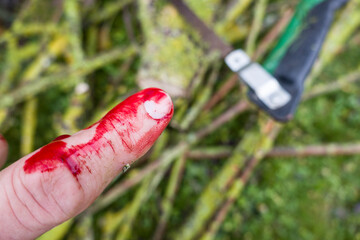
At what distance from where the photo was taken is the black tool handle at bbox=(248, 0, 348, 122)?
5.50 feet

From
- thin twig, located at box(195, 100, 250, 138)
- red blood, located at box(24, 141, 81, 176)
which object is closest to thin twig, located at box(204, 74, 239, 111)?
thin twig, located at box(195, 100, 250, 138)

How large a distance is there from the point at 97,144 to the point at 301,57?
137 centimetres

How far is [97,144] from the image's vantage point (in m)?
0.91

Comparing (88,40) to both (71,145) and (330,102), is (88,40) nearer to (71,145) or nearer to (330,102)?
(71,145)

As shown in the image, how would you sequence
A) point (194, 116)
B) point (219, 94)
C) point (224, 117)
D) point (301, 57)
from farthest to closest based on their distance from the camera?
point (219, 94), point (224, 117), point (194, 116), point (301, 57)

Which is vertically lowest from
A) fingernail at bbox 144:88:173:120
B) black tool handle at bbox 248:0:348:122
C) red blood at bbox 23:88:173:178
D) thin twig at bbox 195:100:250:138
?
thin twig at bbox 195:100:250:138

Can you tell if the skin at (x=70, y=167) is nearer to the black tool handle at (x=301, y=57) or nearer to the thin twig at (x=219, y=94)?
the black tool handle at (x=301, y=57)

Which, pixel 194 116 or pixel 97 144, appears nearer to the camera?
pixel 97 144

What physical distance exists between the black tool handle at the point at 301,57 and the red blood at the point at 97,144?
3.07 feet

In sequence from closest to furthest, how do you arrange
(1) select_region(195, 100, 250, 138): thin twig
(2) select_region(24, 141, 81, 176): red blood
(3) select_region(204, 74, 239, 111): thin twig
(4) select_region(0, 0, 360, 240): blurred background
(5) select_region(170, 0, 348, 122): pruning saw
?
(2) select_region(24, 141, 81, 176): red blood, (5) select_region(170, 0, 348, 122): pruning saw, (4) select_region(0, 0, 360, 240): blurred background, (1) select_region(195, 100, 250, 138): thin twig, (3) select_region(204, 74, 239, 111): thin twig

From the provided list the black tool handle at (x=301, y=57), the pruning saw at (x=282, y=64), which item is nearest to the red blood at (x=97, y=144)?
the pruning saw at (x=282, y=64)

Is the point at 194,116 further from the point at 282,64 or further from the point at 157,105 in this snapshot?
the point at 157,105

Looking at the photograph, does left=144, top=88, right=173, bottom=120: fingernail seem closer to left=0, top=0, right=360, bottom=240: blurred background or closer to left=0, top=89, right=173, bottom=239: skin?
left=0, top=89, right=173, bottom=239: skin

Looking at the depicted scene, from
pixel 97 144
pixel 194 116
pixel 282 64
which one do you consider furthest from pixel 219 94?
pixel 97 144
